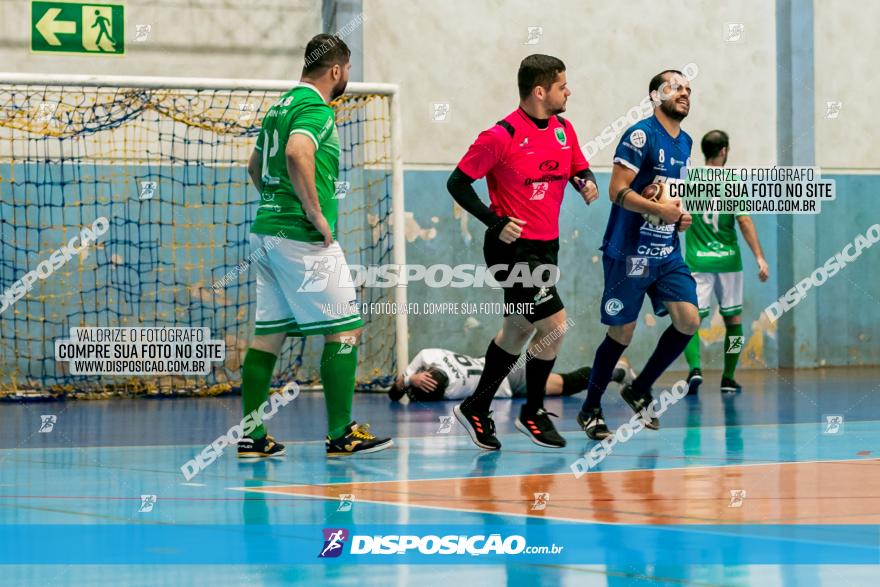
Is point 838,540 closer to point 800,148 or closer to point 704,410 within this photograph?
point 704,410

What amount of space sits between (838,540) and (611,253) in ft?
10.9

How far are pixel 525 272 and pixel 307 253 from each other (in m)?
1.04

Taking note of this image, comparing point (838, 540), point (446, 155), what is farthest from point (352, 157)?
point (838, 540)

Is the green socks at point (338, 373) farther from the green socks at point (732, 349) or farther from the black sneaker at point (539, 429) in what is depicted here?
the green socks at point (732, 349)

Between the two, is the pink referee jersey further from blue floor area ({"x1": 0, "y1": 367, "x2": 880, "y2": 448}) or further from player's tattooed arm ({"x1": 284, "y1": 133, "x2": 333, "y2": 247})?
blue floor area ({"x1": 0, "y1": 367, "x2": 880, "y2": 448})

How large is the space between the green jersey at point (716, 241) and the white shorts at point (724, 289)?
51mm

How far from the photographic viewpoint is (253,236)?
6.01m

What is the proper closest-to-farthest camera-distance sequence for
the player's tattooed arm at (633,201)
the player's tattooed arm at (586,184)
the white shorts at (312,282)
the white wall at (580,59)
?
the white shorts at (312,282)
the player's tattooed arm at (586,184)
the player's tattooed arm at (633,201)
the white wall at (580,59)

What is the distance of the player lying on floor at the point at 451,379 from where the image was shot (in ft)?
30.9

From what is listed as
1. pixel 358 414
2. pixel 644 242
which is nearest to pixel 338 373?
pixel 644 242

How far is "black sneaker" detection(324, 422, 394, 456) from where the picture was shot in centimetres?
610

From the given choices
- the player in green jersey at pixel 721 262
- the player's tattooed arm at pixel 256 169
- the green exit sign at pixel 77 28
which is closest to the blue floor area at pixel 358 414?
the player in green jersey at pixel 721 262

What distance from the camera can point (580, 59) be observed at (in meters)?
12.5

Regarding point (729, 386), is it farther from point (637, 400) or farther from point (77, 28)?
point (77, 28)
